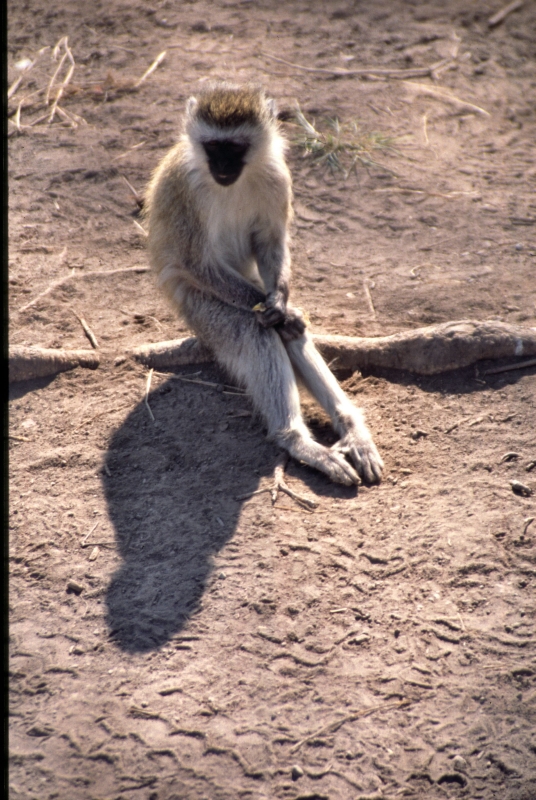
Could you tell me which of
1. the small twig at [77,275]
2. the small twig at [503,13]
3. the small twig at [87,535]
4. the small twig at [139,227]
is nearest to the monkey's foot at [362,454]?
the small twig at [87,535]

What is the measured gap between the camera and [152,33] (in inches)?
358

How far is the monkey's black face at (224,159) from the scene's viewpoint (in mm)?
4812

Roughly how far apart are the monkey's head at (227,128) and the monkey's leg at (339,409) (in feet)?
3.90

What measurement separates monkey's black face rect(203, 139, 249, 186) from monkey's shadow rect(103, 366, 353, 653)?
137 cm

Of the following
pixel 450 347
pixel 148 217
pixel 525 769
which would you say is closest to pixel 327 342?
pixel 450 347

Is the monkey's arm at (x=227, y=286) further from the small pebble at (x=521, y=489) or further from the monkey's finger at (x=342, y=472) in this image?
the small pebble at (x=521, y=489)

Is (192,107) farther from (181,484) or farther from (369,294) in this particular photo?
(181,484)

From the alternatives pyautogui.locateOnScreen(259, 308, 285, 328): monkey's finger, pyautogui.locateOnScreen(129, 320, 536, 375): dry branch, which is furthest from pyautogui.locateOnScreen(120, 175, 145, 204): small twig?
pyautogui.locateOnScreen(259, 308, 285, 328): monkey's finger

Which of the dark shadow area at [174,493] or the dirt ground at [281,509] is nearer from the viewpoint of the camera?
the dirt ground at [281,509]

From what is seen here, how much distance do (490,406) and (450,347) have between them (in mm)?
529

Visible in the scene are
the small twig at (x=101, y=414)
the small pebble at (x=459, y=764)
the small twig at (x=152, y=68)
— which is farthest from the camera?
the small twig at (x=152, y=68)

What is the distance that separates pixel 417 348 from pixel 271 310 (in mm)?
1090

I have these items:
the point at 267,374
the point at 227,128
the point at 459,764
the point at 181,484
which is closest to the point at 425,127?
the point at 227,128

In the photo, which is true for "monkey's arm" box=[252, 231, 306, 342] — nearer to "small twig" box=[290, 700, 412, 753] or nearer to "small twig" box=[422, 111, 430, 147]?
"small twig" box=[290, 700, 412, 753]
